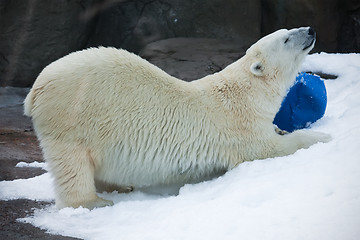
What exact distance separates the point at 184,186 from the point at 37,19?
5.20 meters

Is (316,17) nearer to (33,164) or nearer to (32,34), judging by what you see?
(32,34)

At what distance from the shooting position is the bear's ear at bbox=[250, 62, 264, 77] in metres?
3.79

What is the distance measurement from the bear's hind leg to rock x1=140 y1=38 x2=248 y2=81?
3.94m

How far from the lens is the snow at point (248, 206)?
88.1 inches

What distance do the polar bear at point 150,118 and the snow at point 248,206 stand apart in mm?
200

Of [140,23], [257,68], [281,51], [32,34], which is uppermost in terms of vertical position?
[281,51]

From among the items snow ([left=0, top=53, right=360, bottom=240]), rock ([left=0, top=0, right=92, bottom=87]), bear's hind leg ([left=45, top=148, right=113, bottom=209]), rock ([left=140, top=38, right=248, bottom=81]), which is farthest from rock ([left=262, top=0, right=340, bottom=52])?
bear's hind leg ([left=45, top=148, right=113, bottom=209])

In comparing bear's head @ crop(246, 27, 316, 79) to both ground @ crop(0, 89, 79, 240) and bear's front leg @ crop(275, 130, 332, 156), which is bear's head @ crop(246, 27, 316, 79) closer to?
bear's front leg @ crop(275, 130, 332, 156)

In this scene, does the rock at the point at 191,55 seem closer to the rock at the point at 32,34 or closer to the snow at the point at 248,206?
the rock at the point at 32,34

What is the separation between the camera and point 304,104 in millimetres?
4625

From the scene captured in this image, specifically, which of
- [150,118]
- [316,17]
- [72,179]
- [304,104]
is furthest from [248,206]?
[316,17]

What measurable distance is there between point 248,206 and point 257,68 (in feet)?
4.95

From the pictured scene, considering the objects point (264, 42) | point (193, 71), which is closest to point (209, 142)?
point (264, 42)

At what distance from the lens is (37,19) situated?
772 cm
